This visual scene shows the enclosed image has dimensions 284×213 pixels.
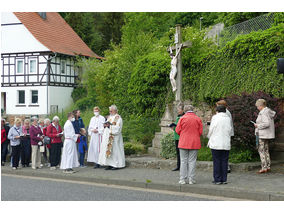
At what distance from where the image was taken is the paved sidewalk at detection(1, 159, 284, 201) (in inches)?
315

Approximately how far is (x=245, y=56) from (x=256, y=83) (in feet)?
3.75

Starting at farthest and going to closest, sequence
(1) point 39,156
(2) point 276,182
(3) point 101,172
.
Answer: (1) point 39,156
(3) point 101,172
(2) point 276,182

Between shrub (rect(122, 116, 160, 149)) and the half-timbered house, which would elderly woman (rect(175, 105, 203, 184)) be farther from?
the half-timbered house

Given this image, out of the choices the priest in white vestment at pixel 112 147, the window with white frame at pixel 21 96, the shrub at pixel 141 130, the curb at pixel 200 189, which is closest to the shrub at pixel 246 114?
the curb at pixel 200 189

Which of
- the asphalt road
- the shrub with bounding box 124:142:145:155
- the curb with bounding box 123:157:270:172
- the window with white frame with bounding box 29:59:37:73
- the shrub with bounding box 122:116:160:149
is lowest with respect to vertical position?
the asphalt road

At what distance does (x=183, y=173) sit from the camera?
9109 mm

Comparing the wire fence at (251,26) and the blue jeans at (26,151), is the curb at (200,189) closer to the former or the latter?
the blue jeans at (26,151)

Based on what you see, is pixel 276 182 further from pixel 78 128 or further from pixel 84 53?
pixel 84 53

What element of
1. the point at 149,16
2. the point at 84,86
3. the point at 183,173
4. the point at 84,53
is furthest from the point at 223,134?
the point at 149,16

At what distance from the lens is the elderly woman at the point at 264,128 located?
32.3 feet

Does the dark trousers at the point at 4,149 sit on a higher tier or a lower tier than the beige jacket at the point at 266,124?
lower

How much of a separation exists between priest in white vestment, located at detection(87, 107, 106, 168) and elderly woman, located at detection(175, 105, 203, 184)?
170 inches

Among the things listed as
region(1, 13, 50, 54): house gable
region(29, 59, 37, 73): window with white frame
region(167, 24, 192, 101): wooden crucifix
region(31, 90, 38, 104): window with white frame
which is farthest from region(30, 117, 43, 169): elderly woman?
region(29, 59, 37, 73): window with white frame

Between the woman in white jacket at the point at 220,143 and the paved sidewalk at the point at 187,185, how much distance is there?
267 mm
